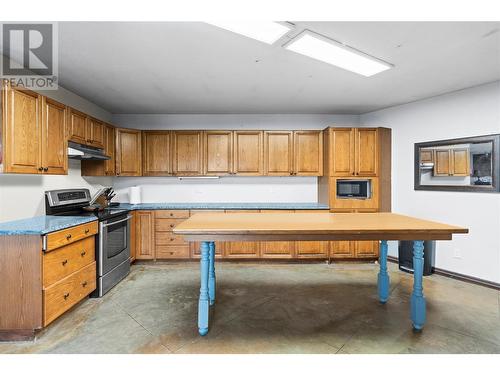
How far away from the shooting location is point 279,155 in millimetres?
4340

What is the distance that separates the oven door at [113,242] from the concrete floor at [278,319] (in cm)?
33

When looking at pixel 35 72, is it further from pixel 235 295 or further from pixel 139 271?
pixel 235 295

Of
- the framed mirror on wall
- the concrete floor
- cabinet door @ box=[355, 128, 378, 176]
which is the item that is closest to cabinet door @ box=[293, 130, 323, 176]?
cabinet door @ box=[355, 128, 378, 176]

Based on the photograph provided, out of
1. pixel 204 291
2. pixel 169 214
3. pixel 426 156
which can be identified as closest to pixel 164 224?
pixel 169 214

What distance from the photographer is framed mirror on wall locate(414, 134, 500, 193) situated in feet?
10.4

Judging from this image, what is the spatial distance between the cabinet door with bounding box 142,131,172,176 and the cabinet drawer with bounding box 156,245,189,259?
1254mm

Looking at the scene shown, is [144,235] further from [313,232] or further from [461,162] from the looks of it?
[461,162]

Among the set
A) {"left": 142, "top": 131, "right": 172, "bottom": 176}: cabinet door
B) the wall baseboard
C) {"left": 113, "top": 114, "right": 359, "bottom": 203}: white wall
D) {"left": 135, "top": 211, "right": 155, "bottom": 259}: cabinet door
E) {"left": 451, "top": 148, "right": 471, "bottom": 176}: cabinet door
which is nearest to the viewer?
the wall baseboard

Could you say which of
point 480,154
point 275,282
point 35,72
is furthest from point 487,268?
point 35,72

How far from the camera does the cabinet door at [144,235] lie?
156 inches

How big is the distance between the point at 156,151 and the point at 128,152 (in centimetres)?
44

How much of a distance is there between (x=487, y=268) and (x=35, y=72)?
5948mm

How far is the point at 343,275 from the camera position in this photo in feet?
11.7

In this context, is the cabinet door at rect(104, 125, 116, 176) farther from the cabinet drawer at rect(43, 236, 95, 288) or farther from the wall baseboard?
the wall baseboard
